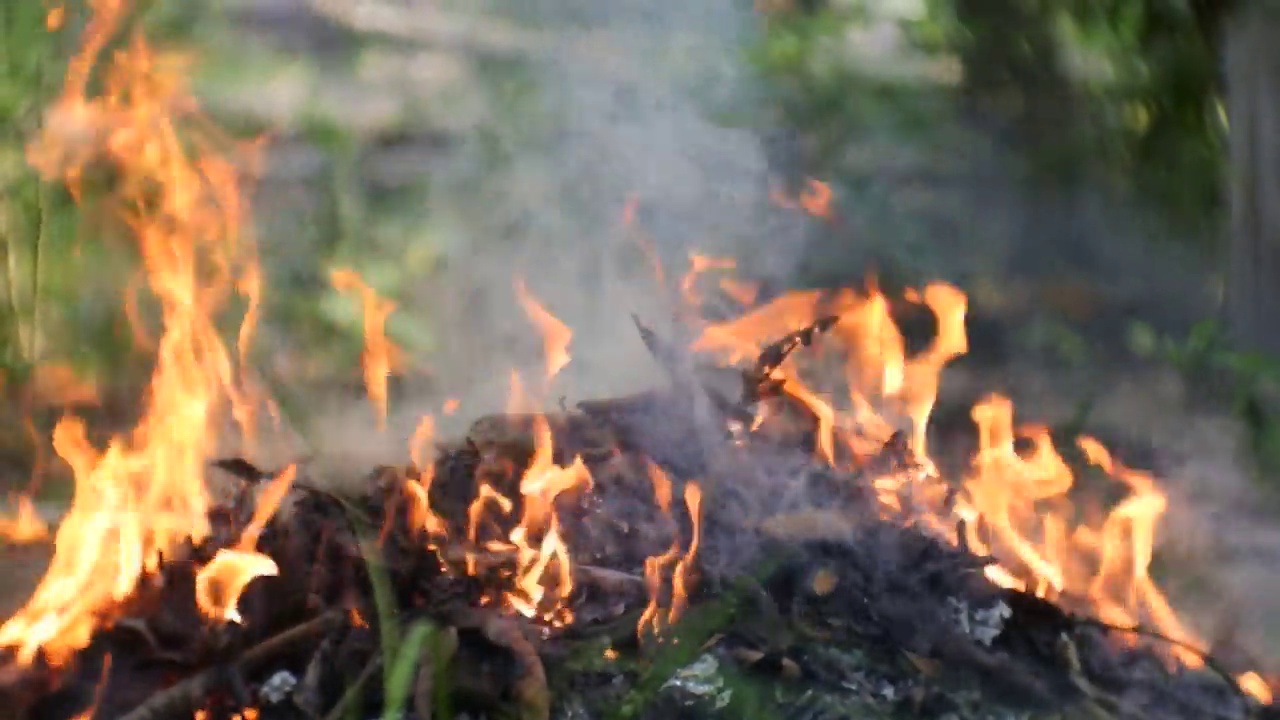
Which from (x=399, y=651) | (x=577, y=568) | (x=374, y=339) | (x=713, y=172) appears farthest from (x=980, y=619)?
(x=374, y=339)

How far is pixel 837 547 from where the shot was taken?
44.6 inches

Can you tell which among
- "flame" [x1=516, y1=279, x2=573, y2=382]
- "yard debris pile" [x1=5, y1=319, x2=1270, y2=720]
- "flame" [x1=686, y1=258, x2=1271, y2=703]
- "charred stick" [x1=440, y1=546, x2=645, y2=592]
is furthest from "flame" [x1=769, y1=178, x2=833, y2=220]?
"charred stick" [x1=440, y1=546, x2=645, y2=592]

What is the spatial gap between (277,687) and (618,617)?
0.32m

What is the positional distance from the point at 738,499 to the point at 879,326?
1.71ft

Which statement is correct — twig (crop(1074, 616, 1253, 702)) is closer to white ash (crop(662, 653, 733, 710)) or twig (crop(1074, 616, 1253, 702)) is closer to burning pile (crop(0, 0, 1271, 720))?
burning pile (crop(0, 0, 1271, 720))

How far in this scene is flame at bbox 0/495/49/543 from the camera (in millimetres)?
1546

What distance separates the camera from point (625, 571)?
1.16 metres

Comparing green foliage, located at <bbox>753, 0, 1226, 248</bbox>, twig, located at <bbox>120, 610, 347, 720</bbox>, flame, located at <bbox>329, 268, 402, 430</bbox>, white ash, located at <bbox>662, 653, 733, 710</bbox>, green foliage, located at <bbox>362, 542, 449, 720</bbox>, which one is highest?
green foliage, located at <bbox>753, 0, 1226, 248</bbox>

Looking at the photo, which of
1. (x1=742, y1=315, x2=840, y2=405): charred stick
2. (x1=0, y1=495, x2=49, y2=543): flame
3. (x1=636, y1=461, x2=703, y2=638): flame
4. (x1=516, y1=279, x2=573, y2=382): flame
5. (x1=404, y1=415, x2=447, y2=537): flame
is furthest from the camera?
(x1=516, y1=279, x2=573, y2=382): flame

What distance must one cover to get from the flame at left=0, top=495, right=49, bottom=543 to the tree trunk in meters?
1.82

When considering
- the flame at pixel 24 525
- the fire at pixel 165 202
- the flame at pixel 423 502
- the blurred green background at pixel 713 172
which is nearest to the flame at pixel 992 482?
the blurred green background at pixel 713 172

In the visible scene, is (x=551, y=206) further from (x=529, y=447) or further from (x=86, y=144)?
(x=86, y=144)

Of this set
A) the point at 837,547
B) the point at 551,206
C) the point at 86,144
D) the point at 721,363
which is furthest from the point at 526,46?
the point at 837,547

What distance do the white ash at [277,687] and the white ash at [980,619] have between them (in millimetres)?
634
